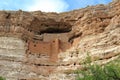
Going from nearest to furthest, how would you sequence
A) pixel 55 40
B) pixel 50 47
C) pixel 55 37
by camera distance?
pixel 50 47, pixel 55 40, pixel 55 37

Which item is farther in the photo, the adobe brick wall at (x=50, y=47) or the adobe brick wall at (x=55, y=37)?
the adobe brick wall at (x=55, y=37)

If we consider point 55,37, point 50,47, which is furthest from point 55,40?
point 55,37

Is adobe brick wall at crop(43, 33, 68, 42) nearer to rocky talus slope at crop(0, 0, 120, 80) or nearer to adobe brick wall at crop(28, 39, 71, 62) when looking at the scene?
rocky talus slope at crop(0, 0, 120, 80)

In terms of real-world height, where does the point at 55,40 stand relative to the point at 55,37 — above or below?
below

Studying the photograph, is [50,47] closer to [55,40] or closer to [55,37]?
[55,40]

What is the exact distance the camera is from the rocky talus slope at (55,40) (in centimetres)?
2711

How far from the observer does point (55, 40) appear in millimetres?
31297

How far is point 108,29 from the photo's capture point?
27.4m

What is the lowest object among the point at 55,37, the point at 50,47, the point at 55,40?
the point at 50,47

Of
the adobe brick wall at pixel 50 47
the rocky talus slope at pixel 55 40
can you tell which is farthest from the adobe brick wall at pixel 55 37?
the adobe brick wall at pixel 50 47

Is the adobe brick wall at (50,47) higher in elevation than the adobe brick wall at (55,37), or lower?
lower

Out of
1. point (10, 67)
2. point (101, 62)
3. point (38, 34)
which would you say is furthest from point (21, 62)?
point (101, 62)

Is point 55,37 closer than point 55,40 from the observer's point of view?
No

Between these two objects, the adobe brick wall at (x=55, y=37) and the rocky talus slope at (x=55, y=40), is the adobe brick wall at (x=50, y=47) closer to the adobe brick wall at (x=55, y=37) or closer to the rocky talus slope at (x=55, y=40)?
the rocky talus slope at (x=55, y=40)
